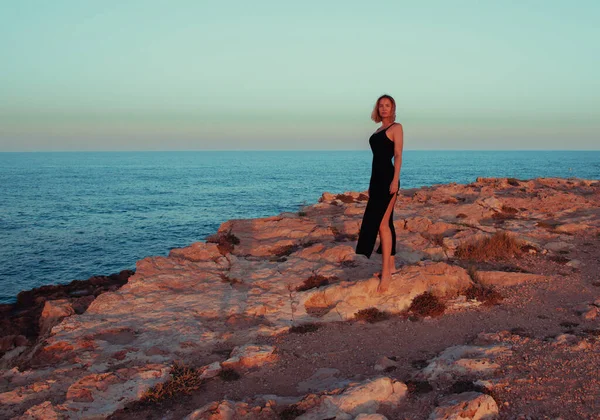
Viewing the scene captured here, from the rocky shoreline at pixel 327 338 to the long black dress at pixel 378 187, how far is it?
118 cm

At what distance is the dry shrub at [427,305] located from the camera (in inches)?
334

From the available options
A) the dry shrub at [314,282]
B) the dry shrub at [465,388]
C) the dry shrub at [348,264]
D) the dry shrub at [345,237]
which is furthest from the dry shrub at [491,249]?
the dry shrub at [465,388]

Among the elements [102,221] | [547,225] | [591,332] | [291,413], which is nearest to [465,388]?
[291,413]

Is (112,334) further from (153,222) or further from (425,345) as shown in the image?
(153,222)

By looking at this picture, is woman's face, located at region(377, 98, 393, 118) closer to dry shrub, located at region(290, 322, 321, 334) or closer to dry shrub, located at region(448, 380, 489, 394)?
dry shrub, located at region(290, 322, 321, 334)

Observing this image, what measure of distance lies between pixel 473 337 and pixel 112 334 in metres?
6.36

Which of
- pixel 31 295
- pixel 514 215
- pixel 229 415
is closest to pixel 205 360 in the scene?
pixel 229 415

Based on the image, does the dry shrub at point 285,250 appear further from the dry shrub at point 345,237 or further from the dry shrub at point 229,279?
the dry shrub at point 229,279

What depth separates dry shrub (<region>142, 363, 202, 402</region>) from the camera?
600 cm

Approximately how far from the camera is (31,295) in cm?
1537

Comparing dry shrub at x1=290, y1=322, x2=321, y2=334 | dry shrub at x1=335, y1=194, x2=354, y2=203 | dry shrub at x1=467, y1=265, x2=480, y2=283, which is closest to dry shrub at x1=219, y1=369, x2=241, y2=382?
dry shrub at x1=290, y1=322, x2=321, y2=334

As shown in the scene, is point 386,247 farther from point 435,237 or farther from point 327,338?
point 435,237

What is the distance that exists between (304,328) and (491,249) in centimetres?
653

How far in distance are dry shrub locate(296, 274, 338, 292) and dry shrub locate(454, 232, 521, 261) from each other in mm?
4130
